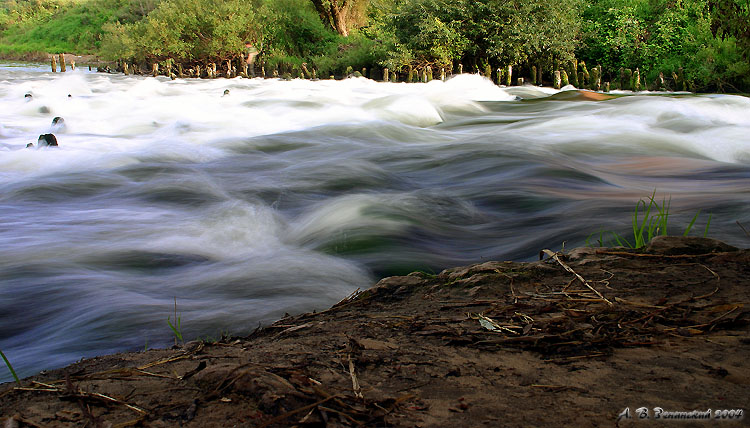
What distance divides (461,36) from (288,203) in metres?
18.2

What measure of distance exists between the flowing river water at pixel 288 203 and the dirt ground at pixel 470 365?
103cm

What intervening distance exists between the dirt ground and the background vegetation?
15.7 meters

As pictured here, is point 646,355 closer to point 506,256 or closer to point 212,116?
point 506,256

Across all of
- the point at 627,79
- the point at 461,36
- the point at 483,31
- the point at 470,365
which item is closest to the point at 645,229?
the point at 470,365

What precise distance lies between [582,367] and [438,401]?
48 centimetres

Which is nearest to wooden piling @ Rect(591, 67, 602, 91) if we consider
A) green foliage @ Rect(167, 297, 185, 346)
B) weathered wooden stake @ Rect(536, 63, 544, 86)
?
weathered wooden stake @ Rect(536, 63, 544, 86)

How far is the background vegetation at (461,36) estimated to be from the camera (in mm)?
16844

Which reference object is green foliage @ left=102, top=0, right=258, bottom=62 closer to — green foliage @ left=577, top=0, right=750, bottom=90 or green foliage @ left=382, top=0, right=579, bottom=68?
green foliage @ left=382, top=0, right=579, bottom=68

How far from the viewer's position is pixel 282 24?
32500 millimetres

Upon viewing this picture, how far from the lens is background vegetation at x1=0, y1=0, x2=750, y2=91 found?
55.3 ft

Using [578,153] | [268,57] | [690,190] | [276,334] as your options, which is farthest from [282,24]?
[276,334]

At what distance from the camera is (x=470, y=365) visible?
177 cm

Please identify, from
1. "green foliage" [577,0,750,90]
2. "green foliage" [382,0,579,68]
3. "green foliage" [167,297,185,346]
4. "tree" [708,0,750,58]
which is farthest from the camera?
"green foliage" [382,0,579,68]

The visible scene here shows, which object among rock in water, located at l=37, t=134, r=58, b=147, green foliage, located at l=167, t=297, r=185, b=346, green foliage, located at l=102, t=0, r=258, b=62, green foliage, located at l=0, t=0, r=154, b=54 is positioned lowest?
green foliage, located at l=167, t=297, r=185, b=346
